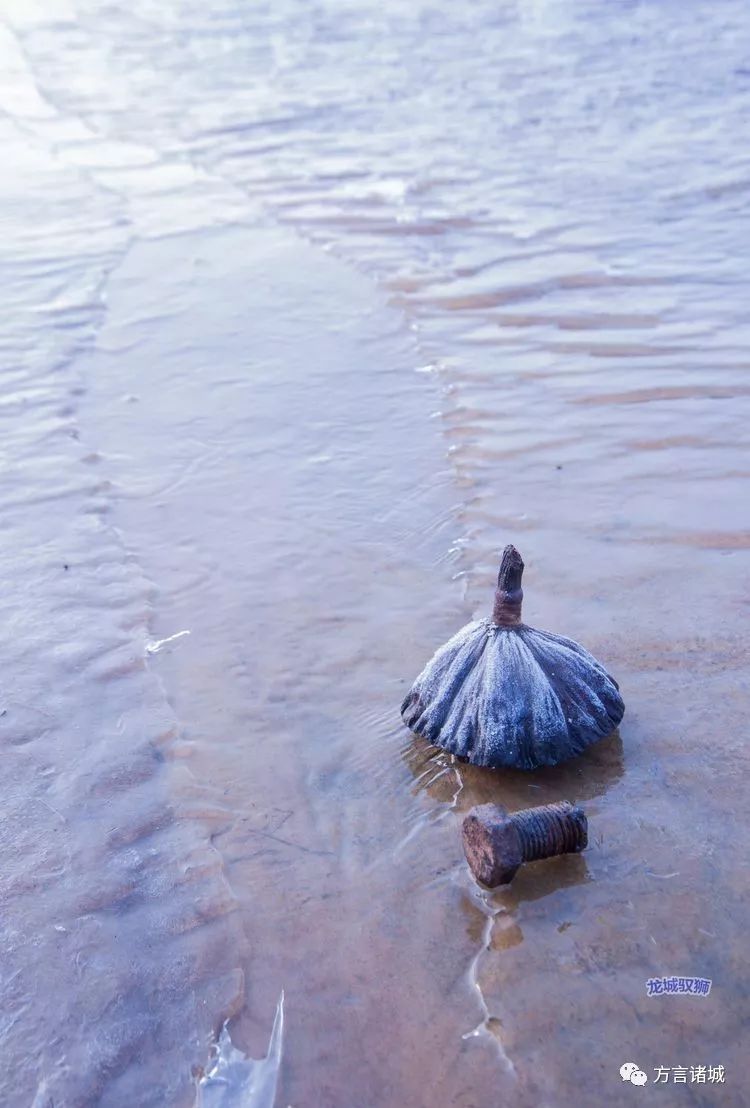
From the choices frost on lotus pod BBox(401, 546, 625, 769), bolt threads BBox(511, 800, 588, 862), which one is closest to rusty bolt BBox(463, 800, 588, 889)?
bolt threads BBox(511, 800, 588, 862)

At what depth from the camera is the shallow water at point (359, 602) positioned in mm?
2363

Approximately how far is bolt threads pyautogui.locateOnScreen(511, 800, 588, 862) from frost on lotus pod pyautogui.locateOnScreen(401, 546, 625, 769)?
11.4 inches

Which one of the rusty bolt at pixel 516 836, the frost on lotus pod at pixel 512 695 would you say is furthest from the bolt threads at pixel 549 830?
the frost on lotus pod at pixel 512 695

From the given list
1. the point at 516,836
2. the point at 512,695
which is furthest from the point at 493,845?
the point at 512,695

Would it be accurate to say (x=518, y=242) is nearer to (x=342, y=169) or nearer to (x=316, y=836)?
(x=342, y=169)

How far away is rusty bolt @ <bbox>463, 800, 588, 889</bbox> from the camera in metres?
2.51

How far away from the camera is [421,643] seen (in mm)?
3637

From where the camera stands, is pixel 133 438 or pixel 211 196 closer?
pixel 133 438

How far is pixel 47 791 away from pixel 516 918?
1322 mm

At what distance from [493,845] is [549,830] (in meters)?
0.13

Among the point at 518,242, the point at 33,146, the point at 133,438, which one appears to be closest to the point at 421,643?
the point at 133,438

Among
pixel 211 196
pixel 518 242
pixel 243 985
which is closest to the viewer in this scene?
pixel 243 985

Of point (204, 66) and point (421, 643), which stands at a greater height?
point (204, 66)

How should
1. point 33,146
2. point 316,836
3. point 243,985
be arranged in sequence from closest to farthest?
point 243,985 < point 316,836 < point 33,146
